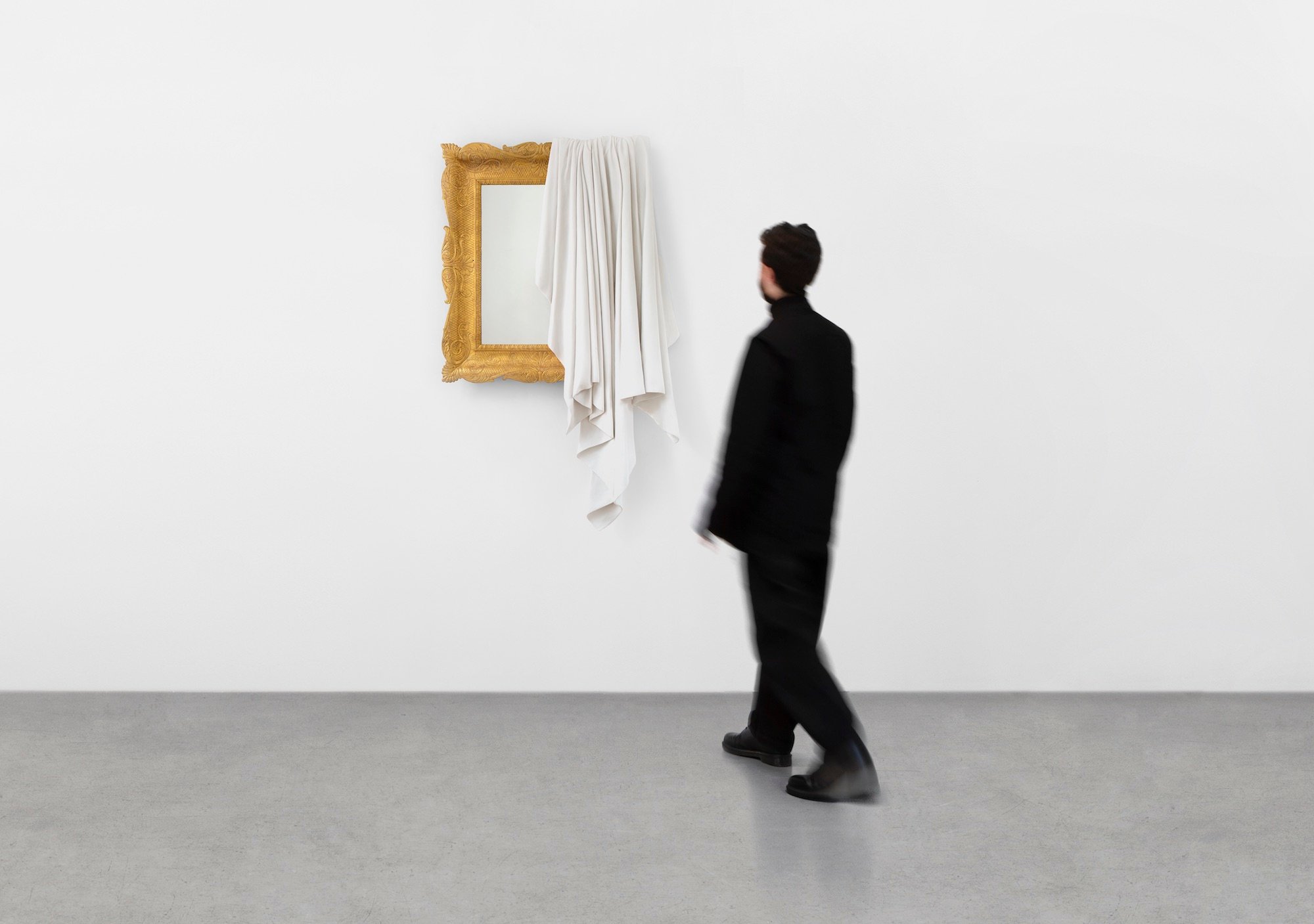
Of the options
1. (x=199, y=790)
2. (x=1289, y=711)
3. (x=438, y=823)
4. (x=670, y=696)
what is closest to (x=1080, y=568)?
(x=1289, y=711)

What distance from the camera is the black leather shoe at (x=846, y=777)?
92.8 inches

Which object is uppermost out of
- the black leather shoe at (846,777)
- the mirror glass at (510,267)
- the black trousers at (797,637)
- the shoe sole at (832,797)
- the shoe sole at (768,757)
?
the mirror glass at (510,267)

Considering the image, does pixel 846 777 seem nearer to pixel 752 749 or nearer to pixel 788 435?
pixel 752 749

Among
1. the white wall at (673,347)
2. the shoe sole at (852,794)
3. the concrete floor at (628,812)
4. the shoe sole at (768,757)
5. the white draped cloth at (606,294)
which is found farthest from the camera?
the white wall at (673,347)

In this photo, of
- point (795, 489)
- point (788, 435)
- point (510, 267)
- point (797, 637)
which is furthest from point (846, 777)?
point (510, 267)

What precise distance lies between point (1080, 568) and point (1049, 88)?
5.24 ft

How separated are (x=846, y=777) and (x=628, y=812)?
0.53 meters

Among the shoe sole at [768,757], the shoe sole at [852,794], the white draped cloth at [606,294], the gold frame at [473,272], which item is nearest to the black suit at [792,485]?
the shoe sole at [852,794]

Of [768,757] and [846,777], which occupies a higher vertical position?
[846,777]

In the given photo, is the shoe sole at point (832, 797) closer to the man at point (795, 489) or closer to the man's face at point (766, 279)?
the man at point (795, 489)

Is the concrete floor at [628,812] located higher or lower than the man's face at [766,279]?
lower

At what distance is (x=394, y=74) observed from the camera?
3.25 m

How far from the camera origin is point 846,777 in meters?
2.37

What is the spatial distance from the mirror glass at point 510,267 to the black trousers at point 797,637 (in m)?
1.22
